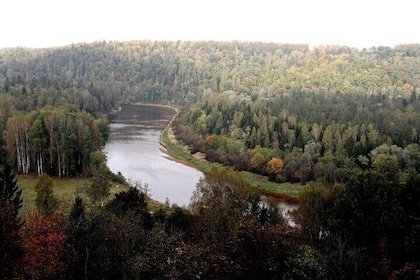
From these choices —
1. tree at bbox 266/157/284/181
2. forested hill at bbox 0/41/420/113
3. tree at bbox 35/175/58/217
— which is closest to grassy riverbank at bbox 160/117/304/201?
tree at bbox 266/157/284/181

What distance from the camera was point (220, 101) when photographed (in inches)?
3789

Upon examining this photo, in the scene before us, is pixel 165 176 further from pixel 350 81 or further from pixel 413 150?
pixel 350 81

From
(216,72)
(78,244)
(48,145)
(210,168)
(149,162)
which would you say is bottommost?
(149,162)

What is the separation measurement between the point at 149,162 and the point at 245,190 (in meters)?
34.1

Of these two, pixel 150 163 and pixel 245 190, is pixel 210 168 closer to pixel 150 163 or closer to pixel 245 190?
pixel 150 163

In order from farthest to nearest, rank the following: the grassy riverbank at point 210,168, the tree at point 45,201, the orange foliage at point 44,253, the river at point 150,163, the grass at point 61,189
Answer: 1. the grassy riverbank at point 210,168
2. the river at point 150,163
3. the grass at point 61,189
4. the tree at point 45,201
5. the orange foliage at point 44,253

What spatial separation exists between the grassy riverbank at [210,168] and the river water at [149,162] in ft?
4.80

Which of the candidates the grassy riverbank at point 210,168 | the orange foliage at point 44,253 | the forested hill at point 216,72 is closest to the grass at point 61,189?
the grassy riverbank at point 210,168

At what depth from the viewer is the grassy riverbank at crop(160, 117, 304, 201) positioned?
52.4m

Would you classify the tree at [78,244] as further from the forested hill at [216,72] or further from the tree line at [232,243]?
the forested hill at [216,72]

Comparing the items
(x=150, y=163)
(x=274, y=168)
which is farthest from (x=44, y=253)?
(x=150, y=163)

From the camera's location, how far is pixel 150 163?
64.1 m

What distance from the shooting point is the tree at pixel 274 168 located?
5638 cm


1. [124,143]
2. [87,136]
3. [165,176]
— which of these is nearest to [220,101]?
[124,143]
